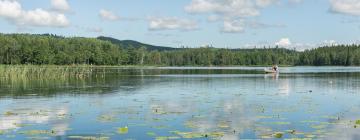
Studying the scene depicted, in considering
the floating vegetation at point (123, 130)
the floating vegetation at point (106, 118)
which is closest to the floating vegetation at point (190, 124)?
the floating vegetation at point (123, 130)

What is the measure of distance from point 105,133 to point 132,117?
5.08m

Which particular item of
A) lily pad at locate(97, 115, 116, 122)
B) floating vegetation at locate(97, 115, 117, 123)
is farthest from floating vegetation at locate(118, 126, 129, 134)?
lily pad at locate(97, 115, 116, 122)

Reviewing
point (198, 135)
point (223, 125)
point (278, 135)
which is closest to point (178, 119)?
point (223, 125)

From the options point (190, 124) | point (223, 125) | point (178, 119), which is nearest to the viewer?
point (223, 125)

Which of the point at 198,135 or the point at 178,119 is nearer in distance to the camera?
the point at 198,135

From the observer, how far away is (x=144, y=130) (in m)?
19.9

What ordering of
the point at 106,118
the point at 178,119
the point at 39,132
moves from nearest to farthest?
Result: the point at 39,132
the point at 178,119
the point at 106,118

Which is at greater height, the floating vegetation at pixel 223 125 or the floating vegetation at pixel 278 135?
the floating vegetation at pixel 223 125

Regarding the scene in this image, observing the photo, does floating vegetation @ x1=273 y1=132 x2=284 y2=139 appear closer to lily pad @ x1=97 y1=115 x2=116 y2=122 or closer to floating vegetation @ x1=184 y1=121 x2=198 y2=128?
floating vegetation @ x1=184 y1=121 x2=198 y2=128

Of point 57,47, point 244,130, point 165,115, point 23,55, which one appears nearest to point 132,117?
point 165,115

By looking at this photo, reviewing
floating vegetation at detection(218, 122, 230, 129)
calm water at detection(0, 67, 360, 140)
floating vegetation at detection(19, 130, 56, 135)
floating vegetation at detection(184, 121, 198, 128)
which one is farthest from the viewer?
floating vegetation at detection(184, 121, 198, 128)

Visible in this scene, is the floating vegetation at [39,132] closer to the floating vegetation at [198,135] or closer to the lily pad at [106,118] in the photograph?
the lily pad at [106,118]

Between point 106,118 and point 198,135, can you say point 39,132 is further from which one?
point 198,135

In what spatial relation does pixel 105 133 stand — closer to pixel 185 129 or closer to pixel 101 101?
pixel 185 129
